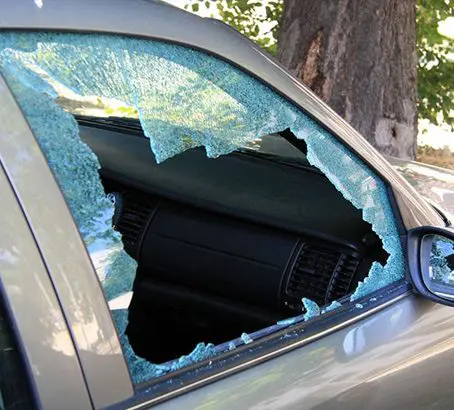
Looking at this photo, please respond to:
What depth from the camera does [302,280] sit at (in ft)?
8.11

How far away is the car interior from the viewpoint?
2.43 metres

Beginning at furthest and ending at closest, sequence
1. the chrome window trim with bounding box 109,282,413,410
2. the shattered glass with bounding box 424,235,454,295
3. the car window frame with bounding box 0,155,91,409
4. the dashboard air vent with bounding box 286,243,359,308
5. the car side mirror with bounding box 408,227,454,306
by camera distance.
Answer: the dashboard air vent with bounding box 286,243,359,308, the shattered glass with bounding box 424,235,454,295, the car side mirror with bounding box 408,227,454,306, the chrome window trim with bounding box 109,282,413,410, the car window frame with bounding box 0,155,91,409

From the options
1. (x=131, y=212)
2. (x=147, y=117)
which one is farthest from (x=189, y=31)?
(x=131, y=212)

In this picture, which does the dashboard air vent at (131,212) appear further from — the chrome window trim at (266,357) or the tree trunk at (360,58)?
the tree trunk at (360,58)

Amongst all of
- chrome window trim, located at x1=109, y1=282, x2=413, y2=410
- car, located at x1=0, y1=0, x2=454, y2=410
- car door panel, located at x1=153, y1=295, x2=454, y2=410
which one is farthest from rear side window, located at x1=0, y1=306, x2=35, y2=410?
car door panel, located at x1=153, y1=295, x2=454, y2=410

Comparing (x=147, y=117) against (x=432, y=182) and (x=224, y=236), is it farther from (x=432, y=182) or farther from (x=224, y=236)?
(x=432, y=182)

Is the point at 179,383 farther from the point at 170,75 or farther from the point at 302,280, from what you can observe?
the point at 302,280

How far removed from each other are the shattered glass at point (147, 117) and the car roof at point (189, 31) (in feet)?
0.08

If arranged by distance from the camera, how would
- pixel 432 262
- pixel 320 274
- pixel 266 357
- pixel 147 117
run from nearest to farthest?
pixel 266 357 < pixel 147 117 < pixel 432 262 < pixel 320 274

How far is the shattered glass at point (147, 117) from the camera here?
1.42 metres

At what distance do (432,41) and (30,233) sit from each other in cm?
567

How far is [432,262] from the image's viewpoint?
2201mm

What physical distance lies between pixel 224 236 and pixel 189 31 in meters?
1.13

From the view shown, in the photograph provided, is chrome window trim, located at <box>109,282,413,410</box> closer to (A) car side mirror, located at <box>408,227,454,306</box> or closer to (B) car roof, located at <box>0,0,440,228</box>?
(A) car side mirror, located at <box>408,227,454,306</box>
